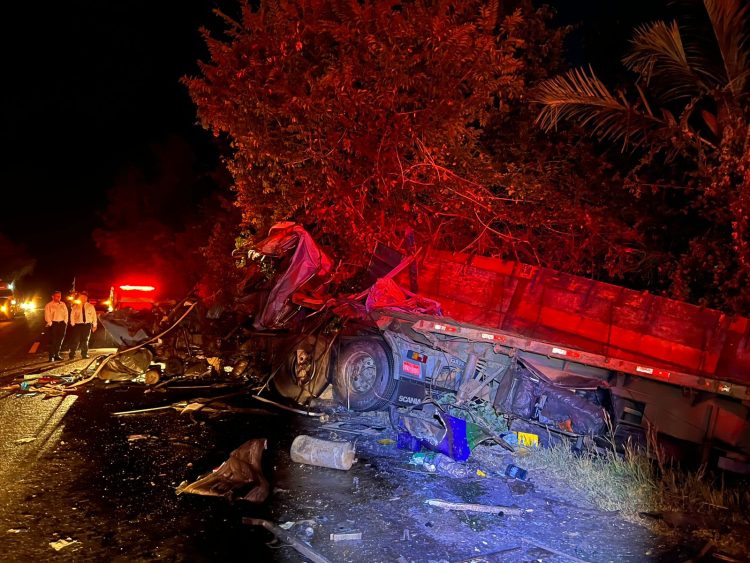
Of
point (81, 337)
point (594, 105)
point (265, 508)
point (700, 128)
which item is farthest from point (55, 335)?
point (700, 128)

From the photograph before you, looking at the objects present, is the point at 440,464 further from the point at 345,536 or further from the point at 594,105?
the point at 594,105

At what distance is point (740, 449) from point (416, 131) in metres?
6.44

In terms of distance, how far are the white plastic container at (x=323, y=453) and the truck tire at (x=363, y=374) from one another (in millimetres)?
1852

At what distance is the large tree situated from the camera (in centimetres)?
729

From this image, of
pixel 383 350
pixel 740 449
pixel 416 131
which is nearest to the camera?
pixel 740 449

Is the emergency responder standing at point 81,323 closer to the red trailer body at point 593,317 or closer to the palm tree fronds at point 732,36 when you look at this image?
the red trailer body at point 593,317

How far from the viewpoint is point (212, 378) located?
9.59 meters

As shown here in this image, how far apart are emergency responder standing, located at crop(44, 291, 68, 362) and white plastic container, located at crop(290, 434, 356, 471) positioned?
7.95 meters

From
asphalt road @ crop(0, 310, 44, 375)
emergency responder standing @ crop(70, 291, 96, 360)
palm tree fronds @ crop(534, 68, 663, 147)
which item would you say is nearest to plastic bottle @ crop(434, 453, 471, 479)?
palm tree fronds @ crop(534, 68, 663, 147)

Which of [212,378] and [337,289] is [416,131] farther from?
[212,378]

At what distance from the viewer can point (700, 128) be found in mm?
9531

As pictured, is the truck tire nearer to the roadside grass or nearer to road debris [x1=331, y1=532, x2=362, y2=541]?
the roadside grass

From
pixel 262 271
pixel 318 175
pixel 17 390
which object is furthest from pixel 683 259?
pixel 17 390

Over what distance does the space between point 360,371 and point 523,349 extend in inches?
93.5
